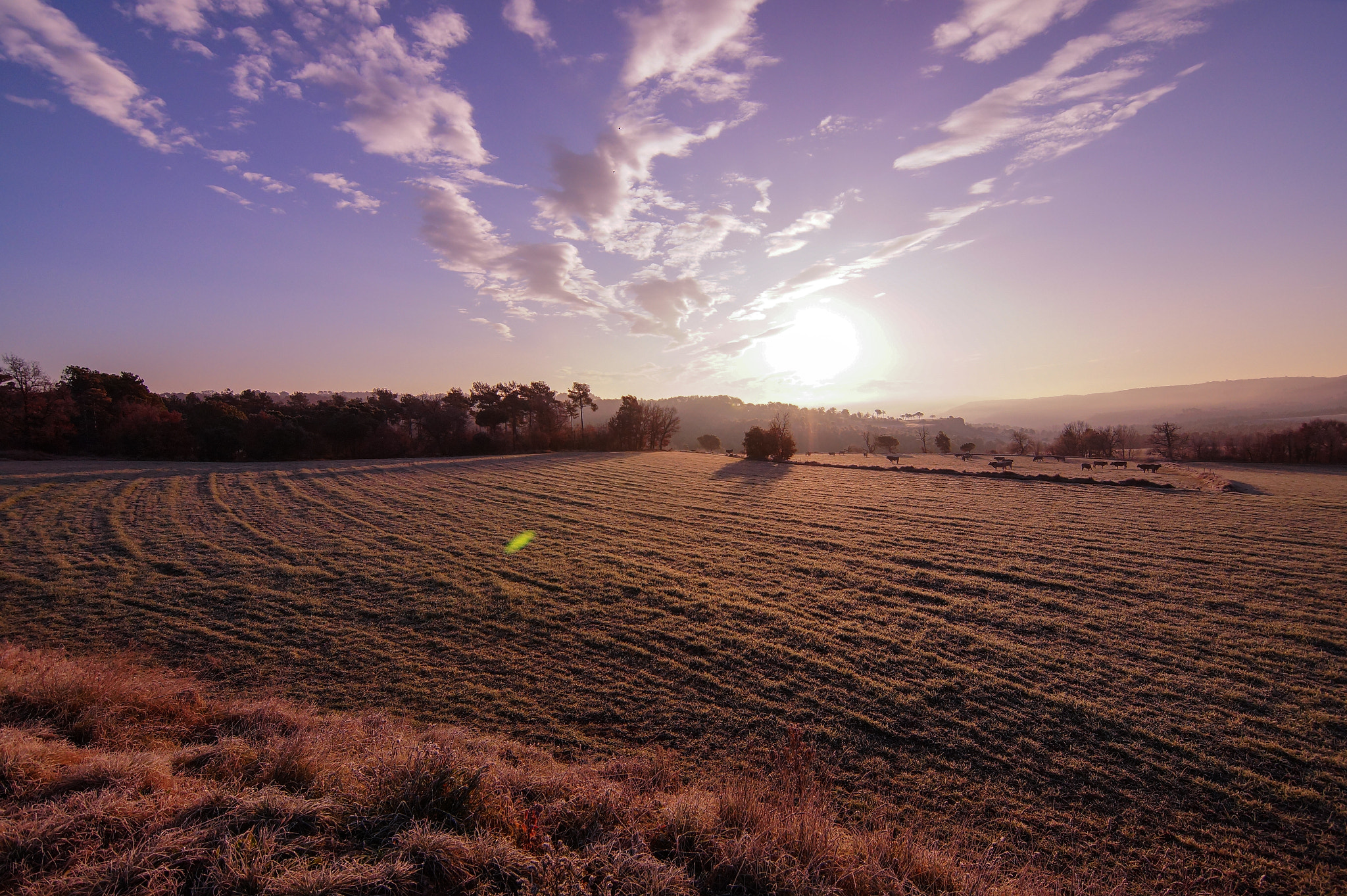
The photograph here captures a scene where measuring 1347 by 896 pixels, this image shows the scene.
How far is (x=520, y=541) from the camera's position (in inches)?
601

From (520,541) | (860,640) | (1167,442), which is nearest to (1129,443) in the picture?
(1167,442)

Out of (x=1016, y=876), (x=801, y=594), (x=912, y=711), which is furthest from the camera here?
(x=801, y=594)

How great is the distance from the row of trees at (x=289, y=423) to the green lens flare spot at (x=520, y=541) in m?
35.8

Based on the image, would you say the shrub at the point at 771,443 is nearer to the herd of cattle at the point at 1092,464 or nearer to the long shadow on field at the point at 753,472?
the long shadow on field at the point at 753,472

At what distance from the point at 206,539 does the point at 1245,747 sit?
24.1 metres

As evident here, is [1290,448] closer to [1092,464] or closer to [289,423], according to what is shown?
[1092,464]

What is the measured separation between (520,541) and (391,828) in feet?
41.0

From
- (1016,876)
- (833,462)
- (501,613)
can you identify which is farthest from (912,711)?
(833,462)

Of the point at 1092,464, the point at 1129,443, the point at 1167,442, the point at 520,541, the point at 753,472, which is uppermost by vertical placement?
the point at 1167,442

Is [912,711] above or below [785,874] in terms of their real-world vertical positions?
below

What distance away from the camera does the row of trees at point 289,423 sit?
40344 mm

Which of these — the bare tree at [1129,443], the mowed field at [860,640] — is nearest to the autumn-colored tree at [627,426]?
the mowed field at [860,640]

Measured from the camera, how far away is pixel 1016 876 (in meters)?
4.11

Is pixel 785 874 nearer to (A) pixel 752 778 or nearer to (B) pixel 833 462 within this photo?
(A) pixel 752 778
